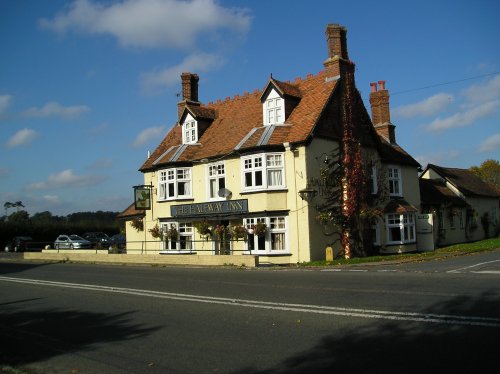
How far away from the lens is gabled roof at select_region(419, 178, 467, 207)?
35406mm

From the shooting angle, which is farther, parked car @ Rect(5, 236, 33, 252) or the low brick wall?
parked car @ Rect(5, 236, 33, 252)

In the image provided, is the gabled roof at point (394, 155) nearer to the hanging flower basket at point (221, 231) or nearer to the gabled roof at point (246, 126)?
the gabled roof at point (246, 126)

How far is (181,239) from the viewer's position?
29609 millimetres

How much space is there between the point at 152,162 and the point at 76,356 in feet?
82.2

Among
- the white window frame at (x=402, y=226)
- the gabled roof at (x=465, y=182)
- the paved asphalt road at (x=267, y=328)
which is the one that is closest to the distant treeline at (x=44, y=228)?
the gabled roof at (x=465, y=182)

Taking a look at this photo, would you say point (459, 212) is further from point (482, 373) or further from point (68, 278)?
point (482, 373)

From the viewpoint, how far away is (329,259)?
23.9 meters

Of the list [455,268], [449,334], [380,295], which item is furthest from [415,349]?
[455,268]

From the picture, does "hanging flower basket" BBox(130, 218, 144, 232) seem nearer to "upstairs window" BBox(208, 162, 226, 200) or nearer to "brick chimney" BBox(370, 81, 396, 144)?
"upstairs window" BBox(208, 162, 226, 200)

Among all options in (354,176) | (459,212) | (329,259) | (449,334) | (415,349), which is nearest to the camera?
(415,349)

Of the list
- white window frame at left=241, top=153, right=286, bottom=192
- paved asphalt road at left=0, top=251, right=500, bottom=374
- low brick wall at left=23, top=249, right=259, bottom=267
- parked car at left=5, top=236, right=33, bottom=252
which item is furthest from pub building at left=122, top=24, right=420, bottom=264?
parked car at left=5, top=236, right=33, bottom=252

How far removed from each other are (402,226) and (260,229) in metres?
9.19

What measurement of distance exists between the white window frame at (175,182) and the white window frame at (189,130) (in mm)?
2364

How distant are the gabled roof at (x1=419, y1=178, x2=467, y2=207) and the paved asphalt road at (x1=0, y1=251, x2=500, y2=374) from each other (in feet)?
68.8
